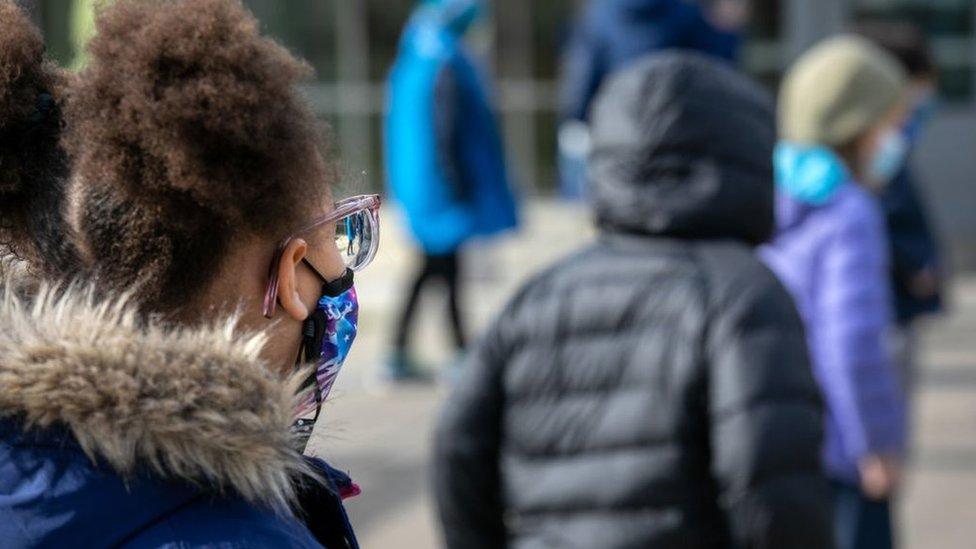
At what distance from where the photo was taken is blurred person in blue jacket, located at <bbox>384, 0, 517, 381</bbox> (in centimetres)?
767

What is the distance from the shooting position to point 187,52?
1.45m

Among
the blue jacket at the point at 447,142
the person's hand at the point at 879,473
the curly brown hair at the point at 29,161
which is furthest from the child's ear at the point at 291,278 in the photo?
the blue jacket at the point at 447,142

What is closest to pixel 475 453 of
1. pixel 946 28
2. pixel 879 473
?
pixel 879 473

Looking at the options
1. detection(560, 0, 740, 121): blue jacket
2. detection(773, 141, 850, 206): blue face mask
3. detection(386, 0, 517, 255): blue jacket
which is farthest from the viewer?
detection(386, 0, 517, 255): blue jacket

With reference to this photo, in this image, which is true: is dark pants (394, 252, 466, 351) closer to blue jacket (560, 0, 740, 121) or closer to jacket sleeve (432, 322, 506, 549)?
blue jacket (560, 0, 740, 121)

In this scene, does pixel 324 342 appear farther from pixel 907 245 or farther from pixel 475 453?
pixel 907 245

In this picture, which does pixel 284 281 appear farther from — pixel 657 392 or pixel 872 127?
pixel 872 127

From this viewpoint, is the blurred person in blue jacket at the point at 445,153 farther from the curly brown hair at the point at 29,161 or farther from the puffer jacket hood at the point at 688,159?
the curly brown hair at the point at 29,161

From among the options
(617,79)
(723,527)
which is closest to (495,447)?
(723,527)

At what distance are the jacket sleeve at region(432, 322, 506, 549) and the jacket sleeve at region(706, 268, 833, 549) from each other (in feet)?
1.46

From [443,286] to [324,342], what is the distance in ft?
20.6

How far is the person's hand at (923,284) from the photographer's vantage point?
455 centimetres

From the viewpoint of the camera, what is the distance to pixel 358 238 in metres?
1.74

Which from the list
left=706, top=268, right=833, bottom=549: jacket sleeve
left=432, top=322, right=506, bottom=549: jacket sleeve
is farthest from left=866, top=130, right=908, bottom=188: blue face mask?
left=432, top=322, right=506, bottom=549: jacket sleeve
